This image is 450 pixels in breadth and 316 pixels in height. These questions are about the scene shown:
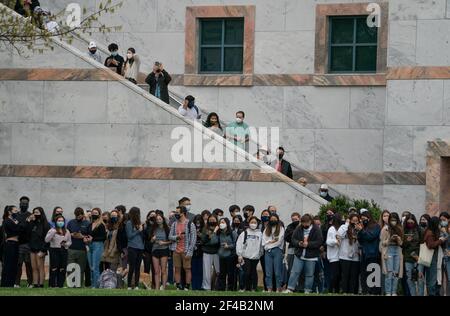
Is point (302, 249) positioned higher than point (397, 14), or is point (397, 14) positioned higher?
point (397, 14)

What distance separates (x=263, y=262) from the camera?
30594 mm

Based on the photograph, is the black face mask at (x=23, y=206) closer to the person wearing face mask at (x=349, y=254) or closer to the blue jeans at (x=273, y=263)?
the blue jeans at (x=273, y=263)

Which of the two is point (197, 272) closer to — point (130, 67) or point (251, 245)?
point (251, 245)

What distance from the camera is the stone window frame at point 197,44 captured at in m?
36.8

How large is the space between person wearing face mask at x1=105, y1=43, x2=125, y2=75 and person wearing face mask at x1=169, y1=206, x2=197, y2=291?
A: 20.0 ft

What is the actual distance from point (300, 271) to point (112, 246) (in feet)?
12.9

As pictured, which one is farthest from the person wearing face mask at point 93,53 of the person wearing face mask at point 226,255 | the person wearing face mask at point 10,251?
the person wearing face mask at point 226,255

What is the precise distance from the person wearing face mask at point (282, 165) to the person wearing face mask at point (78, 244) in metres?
5.05

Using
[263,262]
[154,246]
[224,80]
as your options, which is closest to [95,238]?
[154,246]

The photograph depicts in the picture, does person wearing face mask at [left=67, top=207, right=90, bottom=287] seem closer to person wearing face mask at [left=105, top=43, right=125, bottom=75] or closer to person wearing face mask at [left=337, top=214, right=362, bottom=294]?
person wearing face mask at [left=337, top=214, right=362, bottom=294]

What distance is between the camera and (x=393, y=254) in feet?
95.9
